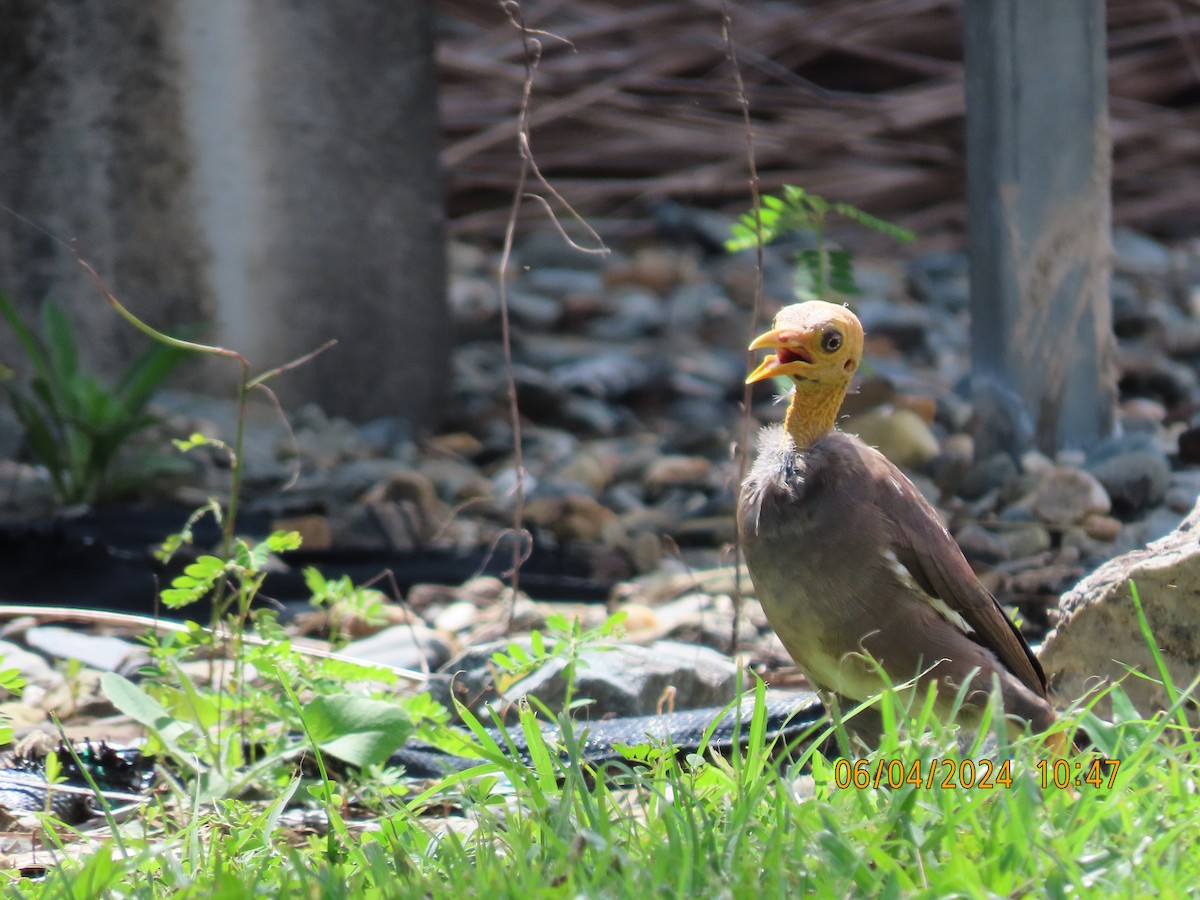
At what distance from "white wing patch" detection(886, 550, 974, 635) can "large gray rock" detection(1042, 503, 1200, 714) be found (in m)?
0.25

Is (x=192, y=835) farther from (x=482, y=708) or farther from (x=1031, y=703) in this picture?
(x=1031, y=703)

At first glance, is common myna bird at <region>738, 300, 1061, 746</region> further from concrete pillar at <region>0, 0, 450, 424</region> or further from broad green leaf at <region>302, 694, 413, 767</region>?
concrete pillar at <region>0, 0, 450, 424</region>

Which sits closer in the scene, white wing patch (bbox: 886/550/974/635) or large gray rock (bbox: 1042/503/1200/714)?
white wing patch (bbox: 886/550/974/635)

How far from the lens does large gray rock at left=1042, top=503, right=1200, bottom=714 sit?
2.73 m

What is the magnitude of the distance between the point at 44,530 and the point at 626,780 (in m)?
2.25

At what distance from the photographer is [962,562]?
2.70 meters

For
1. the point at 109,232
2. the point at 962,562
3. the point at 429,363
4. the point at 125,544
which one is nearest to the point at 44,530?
the point at 125,544

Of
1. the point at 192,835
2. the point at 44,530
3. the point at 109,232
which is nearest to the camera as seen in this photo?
the point at 192,835

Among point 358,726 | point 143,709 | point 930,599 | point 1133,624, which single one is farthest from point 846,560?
point 143,709

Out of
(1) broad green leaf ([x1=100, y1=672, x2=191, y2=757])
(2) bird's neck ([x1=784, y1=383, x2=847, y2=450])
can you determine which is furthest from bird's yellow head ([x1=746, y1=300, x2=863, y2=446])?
(1) broad green leaf ([x1=100, y1=672, x2=191, y2=757])

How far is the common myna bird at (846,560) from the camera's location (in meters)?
2.55

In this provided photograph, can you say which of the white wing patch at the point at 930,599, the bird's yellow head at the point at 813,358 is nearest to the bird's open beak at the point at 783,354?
the bird's yellow head at the point at 813,358

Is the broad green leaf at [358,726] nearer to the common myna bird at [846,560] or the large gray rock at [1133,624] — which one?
the common myna bird at [846,560]

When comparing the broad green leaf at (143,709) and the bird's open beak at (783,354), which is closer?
the bird's open beak at (783,354)
